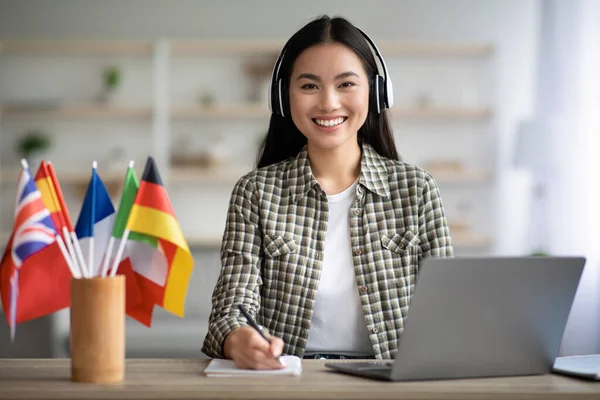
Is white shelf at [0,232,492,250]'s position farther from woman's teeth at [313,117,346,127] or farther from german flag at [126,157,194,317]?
german flag at [126,157,194,317]

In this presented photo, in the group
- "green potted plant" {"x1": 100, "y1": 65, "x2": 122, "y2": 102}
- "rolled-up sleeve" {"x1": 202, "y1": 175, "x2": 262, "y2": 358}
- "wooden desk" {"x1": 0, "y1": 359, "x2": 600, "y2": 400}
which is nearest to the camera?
"wooden desk" {"x1": 0, "y1": 359, "x2": 600, "y2": 400}

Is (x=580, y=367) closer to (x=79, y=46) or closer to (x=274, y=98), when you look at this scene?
(x=274, y=98)

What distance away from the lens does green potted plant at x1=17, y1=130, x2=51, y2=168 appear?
5.34 meters

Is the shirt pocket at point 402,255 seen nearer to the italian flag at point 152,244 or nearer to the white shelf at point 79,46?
the italian flag at point 152,244

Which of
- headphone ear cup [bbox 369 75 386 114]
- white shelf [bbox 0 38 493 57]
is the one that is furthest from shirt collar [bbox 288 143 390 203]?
white shelf [bbox 0 38 493 57]

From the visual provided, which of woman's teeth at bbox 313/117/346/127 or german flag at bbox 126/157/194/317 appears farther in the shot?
woman's teeth at bbox 313/117/346/127

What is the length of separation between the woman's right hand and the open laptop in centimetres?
11

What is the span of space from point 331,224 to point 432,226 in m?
0.22

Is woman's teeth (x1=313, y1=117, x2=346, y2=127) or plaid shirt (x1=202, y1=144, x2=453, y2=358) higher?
woman's teeth (x1=313, y1=117, x2=346, y2=127)

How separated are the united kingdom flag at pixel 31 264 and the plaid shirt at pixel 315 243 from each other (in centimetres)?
39

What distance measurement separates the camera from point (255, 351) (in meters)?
1.29

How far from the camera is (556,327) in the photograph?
127 cm

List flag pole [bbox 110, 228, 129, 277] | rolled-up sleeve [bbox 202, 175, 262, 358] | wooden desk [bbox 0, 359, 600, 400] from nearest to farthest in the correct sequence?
wooden desk [bbox 0, 359, 600, 400]
flag pole [bbox 110, 228, 129, 277]
rolled-up sleeve [bbox 202, 175, 262, 358]

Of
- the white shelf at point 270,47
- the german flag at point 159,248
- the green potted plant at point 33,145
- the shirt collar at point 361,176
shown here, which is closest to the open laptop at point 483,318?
the german flag at point 159,248
